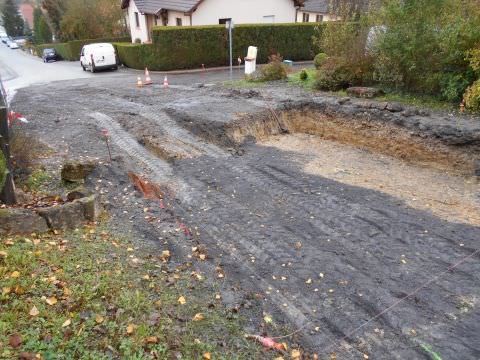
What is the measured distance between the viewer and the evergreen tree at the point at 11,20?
244 ft

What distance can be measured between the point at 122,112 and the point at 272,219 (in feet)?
24.5

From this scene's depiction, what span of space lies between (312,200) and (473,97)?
5.59 meters

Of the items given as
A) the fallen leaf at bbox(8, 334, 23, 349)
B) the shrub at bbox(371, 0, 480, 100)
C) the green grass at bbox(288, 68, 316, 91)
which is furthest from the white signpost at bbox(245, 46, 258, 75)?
the fallen leaf at bbox(8, 334, 23, 349)

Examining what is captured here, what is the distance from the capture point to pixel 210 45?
23.1 m

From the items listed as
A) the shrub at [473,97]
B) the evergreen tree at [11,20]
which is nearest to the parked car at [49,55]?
the shrub at [473,97]

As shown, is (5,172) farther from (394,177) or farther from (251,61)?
(251,61)

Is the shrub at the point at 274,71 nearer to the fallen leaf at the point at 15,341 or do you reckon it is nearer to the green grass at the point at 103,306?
the green grass at the point at 103,306

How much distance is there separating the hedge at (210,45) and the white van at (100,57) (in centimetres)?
96

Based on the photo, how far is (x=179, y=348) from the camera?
401cm

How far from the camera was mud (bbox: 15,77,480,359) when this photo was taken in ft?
17.4

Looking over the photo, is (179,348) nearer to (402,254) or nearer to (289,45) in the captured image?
(402,254)

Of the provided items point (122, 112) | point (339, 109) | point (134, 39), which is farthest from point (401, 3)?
point (134, 39)

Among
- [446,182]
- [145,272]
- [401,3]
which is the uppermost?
[401,3]

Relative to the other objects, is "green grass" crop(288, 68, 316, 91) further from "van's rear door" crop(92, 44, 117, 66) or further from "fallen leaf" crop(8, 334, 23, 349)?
"fallen leaf" crop(8, 334, 23, 349)
